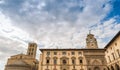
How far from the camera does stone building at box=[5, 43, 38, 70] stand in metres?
49.3

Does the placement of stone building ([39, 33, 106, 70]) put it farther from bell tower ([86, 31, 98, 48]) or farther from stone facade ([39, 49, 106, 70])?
bell tower ([86, 31, 98, 48])

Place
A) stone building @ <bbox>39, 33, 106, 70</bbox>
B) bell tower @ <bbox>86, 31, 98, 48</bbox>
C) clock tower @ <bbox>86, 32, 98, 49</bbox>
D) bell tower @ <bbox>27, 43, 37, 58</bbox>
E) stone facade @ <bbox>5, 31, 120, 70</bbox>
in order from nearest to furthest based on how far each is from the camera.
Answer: stone facade @ <bbox>5, 31, 120, 70</bbox> < stone building @ <bbox>39, 33, 106, 70</bbox> < clock tower @ <bbox>86, 32, 98, 49</bbox> < bell tower @ <bbox>86, 31, 98, 48</bbox> < bell tower @ <bbox>27, 43, 37, 58</bbox>

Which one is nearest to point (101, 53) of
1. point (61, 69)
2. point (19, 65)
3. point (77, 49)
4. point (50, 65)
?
point (77, 49)

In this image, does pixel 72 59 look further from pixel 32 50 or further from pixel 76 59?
pixel 32 50

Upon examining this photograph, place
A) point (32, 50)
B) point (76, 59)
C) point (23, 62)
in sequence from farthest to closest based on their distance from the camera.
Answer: point (32, 50), point (23, 62), point (76, 59)

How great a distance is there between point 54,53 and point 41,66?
5947 mm

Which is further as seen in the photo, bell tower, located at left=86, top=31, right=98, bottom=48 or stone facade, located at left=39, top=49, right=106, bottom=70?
bell tower, located at left=86, top=31, right=98, bottom=48

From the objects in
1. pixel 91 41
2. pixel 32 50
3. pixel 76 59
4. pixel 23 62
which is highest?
pixel 32 50

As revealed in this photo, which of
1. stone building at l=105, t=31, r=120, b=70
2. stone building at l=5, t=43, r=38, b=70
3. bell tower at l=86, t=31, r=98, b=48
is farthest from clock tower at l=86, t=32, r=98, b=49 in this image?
stone building at l=5, t=43, r=38, b=70

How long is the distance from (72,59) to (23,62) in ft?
100

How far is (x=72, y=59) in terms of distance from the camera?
32.5 m

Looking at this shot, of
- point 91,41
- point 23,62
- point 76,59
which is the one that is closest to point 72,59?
point 76,59

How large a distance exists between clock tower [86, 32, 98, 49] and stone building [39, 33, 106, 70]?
12379mm

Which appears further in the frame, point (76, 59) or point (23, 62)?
point (23, 62)
